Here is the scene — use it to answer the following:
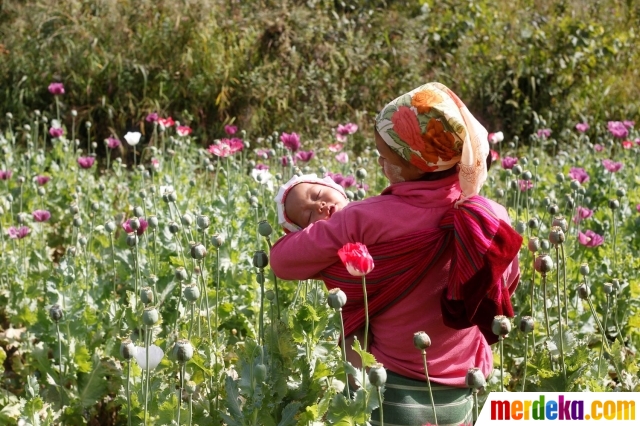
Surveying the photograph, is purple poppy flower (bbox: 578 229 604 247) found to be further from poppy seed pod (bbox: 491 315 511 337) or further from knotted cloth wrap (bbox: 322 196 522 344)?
poppy seed pod (bbox: 491 315 511 337)

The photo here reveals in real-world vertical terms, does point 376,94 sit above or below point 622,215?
below

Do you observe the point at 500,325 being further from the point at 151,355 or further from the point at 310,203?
the point at 151,355

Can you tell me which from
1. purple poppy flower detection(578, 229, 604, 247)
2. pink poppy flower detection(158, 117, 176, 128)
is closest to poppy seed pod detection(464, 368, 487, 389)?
purple poppy flower detection(578, 229, 604, 247)

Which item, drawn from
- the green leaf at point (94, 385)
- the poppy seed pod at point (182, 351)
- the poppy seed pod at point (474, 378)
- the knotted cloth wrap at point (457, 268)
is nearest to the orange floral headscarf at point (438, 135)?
the knotted cloth wrap at point (457, 268)

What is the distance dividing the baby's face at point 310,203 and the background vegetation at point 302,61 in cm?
486

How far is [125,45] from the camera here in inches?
293

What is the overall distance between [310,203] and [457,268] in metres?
0.40

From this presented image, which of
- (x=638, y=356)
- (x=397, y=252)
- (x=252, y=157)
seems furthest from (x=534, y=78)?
(x=397, y=252)

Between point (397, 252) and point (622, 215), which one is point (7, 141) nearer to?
point (622, 215)

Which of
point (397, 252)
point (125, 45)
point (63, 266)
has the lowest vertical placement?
point (125, 45)

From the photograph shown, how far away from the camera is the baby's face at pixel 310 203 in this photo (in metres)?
2.09

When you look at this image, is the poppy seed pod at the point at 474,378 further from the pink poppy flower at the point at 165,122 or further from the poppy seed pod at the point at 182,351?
the pink poppy flower at the point at 165,122

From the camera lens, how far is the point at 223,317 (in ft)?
9.99

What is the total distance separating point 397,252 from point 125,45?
598 centimetres
